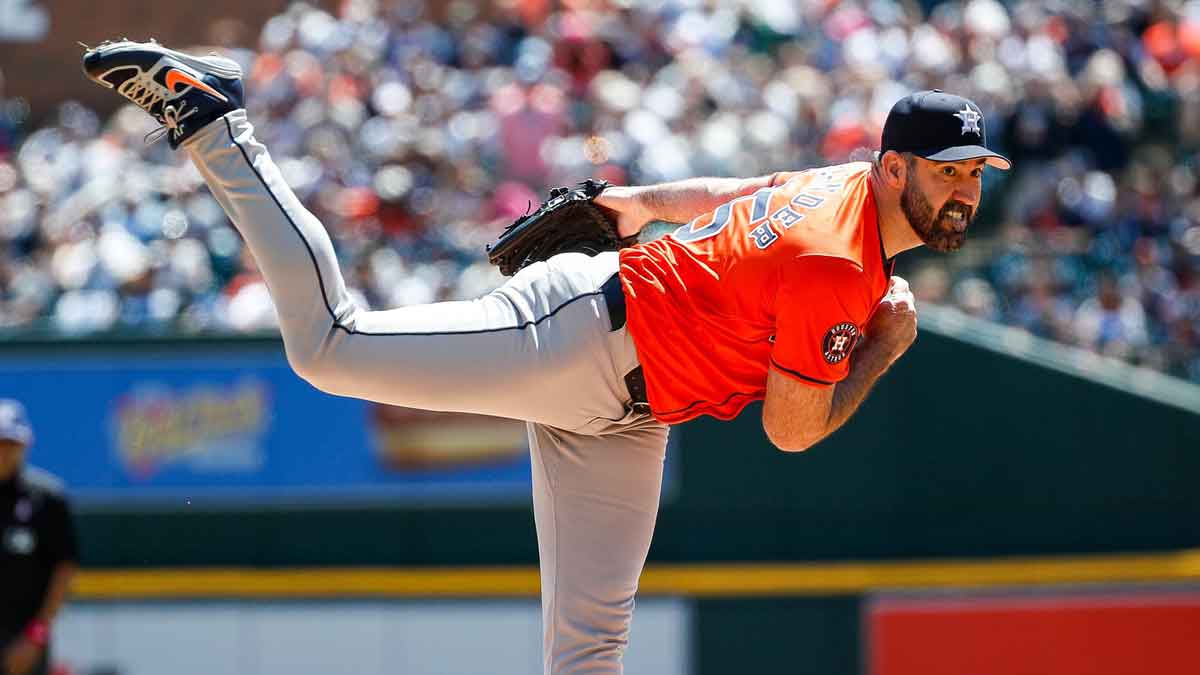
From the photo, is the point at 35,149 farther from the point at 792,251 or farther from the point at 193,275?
the point at 792,251

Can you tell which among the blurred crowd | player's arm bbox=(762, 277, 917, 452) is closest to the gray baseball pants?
player's arm bbox=(762, 277, 917, 452)

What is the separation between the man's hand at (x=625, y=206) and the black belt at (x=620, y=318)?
1.45ft

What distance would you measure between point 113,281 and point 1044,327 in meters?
5.66

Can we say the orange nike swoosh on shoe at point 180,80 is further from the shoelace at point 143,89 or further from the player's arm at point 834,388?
the player's arm at point 834,388

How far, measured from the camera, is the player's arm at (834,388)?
4195 mm

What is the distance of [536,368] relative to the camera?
426 centimetres

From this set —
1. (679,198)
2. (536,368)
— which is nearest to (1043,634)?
(679,198)

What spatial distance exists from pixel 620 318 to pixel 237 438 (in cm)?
559

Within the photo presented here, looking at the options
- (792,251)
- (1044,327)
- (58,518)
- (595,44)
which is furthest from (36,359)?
(792,251)

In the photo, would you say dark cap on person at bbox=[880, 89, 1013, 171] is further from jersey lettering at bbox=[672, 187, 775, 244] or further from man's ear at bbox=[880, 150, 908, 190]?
jersey lettering at bbox=[672, 187, 775, 244]

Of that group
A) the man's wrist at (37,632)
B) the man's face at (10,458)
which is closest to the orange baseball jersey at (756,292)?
the man's face at (10,458)

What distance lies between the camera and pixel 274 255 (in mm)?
4047

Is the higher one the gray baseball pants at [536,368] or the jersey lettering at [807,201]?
the jersey lettering at [807,201]

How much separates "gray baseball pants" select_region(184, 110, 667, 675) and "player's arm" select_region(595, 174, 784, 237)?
300 millimetres
